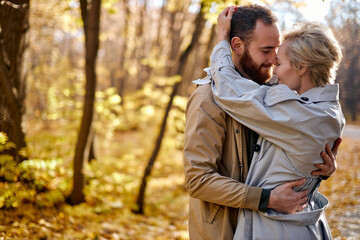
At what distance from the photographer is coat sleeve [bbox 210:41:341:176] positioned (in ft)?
5.16

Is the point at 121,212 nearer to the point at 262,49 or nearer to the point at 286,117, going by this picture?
the point at 262,49

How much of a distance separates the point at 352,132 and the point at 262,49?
1654 cm

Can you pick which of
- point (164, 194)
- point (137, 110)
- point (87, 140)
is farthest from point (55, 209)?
point (137, 110)

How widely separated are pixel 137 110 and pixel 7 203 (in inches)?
281

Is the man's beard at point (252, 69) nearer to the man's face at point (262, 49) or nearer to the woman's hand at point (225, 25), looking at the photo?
the man's face at point (262, 49)

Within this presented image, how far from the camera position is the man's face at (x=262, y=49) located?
2.02 meters

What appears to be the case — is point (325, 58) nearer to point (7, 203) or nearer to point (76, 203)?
point (7, 203)

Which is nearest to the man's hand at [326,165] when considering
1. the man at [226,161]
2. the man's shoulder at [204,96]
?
the man at [226,161]

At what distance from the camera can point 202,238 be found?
189cm

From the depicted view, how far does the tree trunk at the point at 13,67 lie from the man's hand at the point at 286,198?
143 inches

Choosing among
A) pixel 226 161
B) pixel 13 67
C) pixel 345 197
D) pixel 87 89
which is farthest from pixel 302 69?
pixel 345 197

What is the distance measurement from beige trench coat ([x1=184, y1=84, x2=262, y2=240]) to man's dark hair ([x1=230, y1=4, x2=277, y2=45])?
477 millimetres

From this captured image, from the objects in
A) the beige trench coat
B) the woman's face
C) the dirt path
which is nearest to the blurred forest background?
the woman's face

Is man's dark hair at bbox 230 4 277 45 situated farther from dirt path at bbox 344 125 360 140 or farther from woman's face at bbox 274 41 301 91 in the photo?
dirt path at bbox 344 125 360 140
